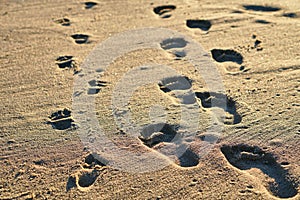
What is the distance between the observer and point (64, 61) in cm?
340

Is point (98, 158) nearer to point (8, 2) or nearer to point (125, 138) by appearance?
point (125, 138)

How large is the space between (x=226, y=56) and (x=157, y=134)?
0.98 metres

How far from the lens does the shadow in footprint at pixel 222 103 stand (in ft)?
9.13

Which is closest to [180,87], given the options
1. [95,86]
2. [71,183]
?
[95,86]

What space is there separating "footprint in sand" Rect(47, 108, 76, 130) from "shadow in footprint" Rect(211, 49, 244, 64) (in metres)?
1.18

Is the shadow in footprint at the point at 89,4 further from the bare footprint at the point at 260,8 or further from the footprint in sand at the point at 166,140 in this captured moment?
the footprint in sand at the point at 166,140

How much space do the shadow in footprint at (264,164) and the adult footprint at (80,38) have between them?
5.29ft

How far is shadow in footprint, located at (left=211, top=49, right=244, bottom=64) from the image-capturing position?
3.31m

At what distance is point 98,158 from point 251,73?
1.27m

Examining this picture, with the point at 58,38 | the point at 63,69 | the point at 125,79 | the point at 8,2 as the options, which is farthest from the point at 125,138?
the point at 8,2

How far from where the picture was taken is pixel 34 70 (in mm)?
3344

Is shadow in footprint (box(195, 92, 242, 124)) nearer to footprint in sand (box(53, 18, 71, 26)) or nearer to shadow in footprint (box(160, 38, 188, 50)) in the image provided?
shadow in footprint (box(160, 38, 188, 50))

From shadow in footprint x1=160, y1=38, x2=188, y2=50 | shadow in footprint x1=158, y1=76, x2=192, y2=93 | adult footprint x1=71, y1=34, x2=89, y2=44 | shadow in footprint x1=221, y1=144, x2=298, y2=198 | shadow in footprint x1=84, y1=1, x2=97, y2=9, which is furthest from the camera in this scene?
shadow in footprint x1=84, y1=1, x2=97, y2=9

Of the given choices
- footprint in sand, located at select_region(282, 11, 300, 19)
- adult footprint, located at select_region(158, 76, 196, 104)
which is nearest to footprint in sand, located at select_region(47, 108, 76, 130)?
adult footprint, located at select_region(158, 76, 196, 104)
